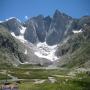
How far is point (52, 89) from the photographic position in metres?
99.2

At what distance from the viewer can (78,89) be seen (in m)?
99.6

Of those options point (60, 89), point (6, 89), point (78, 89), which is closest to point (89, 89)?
point (78, 89)

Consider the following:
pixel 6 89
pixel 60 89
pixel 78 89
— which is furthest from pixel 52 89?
pixel 6 89

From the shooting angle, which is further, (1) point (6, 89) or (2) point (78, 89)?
(2) point (78, 89)

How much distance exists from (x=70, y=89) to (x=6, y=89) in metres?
33.1

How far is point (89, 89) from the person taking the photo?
4038 inches

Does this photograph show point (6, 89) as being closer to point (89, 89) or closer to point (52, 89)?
point (52, 89)

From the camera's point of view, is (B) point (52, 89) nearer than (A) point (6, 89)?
No

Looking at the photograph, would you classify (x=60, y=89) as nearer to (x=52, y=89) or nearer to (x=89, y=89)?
(x=52, y=89)

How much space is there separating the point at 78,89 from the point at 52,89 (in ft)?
30.7

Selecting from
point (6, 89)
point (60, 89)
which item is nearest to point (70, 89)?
point (60, 89)

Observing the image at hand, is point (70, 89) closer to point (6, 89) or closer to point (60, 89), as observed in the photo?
point (60, 89)

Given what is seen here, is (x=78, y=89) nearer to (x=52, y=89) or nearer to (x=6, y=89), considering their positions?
(x=52, y=89)

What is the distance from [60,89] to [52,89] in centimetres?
309
